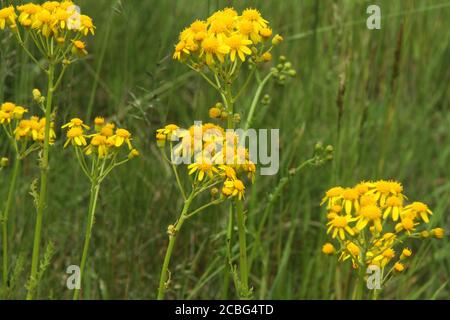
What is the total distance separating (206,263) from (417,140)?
1.44m

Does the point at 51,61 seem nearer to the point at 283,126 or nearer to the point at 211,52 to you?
the point at 211,52

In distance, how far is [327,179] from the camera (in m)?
4.09

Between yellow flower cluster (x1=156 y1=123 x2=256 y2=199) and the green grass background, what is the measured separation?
0.66 m

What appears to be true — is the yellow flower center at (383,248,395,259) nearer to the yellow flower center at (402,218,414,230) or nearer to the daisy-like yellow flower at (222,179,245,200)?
the yellow flower center at (402,218,414,230)

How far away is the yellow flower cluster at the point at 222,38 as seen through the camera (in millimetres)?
2498

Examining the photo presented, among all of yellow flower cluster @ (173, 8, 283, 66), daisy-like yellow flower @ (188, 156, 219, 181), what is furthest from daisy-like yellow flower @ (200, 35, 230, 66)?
daisy-like yellow flower @ (188, 156, 219, 181)

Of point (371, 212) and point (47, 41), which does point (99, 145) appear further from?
point (371, 212)

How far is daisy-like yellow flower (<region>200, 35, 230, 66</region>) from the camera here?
2480 mm

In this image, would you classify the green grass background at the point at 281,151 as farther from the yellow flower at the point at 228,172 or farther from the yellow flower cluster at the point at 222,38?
the yellow flower at the point at 228,172

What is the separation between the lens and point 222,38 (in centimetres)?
251

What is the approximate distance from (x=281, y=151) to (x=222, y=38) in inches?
52.4

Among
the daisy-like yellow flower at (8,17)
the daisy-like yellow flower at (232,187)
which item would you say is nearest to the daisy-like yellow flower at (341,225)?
the daisy-like yellow flower at (232,187)

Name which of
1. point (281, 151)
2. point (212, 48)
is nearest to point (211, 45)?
point (212, 48)

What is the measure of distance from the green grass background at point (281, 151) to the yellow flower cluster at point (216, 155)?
656mm
